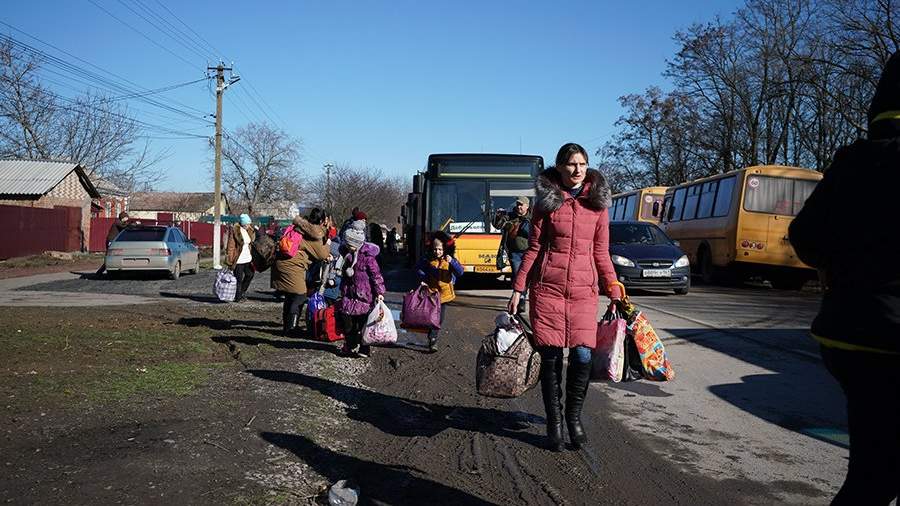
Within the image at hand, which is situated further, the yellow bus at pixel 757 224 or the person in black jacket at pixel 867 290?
the yellow bus at pixel 757 224

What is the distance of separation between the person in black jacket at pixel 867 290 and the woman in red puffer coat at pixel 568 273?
87.2 inches

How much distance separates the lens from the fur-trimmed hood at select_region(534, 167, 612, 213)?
473cm

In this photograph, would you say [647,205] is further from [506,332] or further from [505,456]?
[505,456]

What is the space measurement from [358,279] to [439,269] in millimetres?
1148

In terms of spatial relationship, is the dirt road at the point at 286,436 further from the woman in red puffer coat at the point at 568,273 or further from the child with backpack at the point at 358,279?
the child with backpack at the point at 358,279

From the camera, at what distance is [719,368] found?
8016 millimetres

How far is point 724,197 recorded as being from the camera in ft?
72.2

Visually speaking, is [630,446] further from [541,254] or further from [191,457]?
[191,457]

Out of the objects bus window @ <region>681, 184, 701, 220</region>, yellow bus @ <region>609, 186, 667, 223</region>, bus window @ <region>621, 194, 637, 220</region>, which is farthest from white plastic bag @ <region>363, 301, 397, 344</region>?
bus window @ <region>621, 194, 637, 220</region>

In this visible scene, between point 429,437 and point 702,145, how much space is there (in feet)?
138

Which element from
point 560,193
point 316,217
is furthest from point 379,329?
point 560,193

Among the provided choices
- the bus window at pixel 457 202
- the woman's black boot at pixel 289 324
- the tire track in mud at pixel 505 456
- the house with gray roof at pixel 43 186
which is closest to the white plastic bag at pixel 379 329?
the tire track in mud at pixel 505 456

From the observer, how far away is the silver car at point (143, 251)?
19.9 m

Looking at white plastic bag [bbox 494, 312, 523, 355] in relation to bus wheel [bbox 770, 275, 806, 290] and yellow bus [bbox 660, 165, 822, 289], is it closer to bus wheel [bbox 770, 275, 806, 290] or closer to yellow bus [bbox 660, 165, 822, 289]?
yellow bus [bbox 660, 165, 822, 289]
